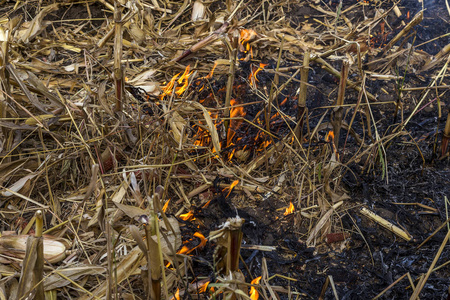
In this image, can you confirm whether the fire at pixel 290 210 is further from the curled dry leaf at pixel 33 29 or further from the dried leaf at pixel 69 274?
the curled dry leaf at pixel 33 29

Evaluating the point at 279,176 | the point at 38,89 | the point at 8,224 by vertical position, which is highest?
the point at 38,89

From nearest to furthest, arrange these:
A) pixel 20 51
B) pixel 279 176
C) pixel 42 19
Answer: pixel 279 176, pixel 20 51, pixel 42 19

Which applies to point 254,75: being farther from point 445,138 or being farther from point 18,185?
point 18,185

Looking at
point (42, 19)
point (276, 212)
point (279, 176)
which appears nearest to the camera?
point (276, 212)

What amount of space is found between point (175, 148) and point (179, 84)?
1.86ft

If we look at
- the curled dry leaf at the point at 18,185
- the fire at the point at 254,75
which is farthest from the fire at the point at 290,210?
the curled dry leaf at the point at 18,185

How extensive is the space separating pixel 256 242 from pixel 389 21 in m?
2.23

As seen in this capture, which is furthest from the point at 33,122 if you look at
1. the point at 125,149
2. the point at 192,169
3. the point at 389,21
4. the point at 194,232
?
the point at 389,21

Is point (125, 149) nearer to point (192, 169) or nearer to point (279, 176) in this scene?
point (192, 169)

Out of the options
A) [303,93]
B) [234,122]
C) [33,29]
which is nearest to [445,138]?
[303,93]

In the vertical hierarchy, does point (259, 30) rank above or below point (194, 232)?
above

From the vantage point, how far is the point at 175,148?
2.06 m

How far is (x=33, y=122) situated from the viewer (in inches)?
79.9

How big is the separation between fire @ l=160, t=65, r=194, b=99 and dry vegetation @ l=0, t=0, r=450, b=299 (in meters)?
0.01
